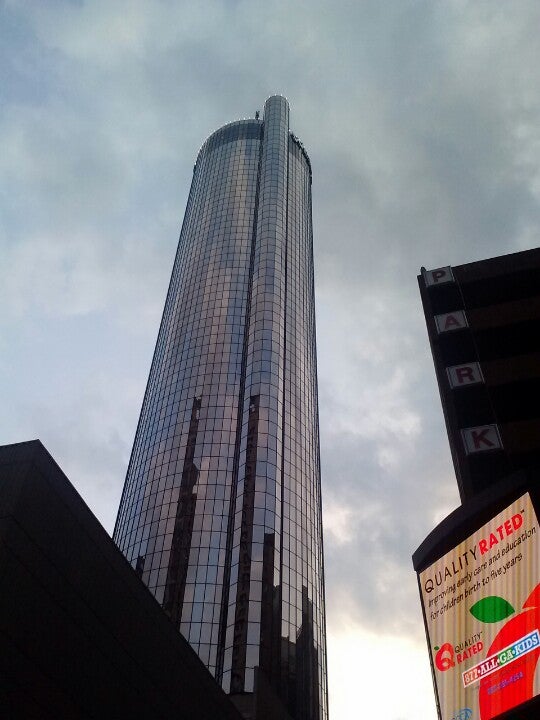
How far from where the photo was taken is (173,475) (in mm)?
116812

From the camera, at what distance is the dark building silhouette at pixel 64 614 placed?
2102cm

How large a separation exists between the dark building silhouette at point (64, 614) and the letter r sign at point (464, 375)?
22606 mm

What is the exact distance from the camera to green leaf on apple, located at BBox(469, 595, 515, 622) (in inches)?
905

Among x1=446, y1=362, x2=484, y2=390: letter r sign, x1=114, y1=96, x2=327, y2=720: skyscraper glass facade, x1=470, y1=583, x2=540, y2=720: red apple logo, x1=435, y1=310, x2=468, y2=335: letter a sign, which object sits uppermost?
x1=114, y1=96, x2=327, y2=720: skyscraper glass facade

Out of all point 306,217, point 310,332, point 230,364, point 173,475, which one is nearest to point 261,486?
point 173,475

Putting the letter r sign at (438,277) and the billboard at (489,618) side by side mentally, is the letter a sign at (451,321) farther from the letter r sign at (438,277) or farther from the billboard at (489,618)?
the billboard at (489,618)

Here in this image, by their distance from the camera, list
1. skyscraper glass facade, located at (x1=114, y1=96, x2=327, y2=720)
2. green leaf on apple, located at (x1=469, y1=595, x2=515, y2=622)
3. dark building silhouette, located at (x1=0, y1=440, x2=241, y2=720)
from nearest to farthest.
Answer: dark building silhouette, located at (x1=0, y1=440, x2=241, y2=720), green leaf on apple, located at (x1=469, y1=595, x2=515, y2=622), skyscraper glass facade, located at (x1=114, y1=96, x2=327, y2=720)

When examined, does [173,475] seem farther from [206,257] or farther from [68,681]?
[68,681]

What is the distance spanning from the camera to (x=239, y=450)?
390 feet

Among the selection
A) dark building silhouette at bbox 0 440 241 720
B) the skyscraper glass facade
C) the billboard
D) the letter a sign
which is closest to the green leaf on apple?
the billboard

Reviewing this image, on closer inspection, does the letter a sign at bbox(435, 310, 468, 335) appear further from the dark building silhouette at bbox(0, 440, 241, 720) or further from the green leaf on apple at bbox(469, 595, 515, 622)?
the dark building silhouette at bbox(0, 440, 241, 720)

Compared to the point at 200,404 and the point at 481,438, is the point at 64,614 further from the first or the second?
the point at 200,404

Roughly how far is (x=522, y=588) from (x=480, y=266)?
30166mm

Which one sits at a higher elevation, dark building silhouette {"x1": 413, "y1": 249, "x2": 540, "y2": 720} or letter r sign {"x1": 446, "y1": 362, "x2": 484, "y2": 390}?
letter r sign {"x1": 446, "y1": 362, "x2": 484, "y2": 390}
